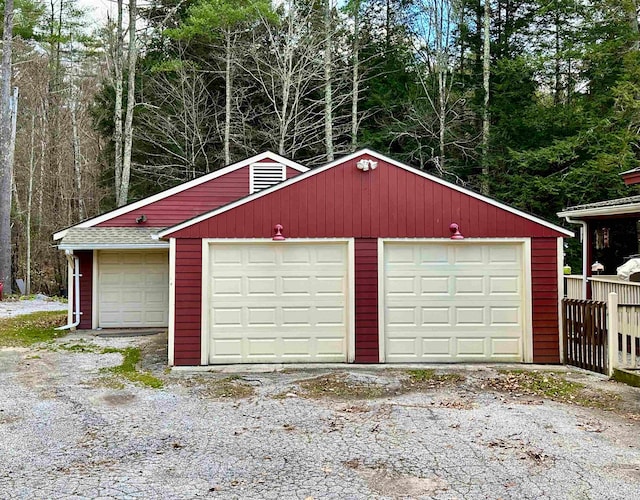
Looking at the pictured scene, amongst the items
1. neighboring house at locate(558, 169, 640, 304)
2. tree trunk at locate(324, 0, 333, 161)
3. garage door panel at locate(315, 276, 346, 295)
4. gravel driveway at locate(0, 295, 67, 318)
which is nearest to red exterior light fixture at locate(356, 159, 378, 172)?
garage door panel at locate(315, 276, 346, 295)

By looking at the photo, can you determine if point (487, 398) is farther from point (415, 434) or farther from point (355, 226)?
point (355, 226)

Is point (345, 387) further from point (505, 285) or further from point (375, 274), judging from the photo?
point (505, 285)

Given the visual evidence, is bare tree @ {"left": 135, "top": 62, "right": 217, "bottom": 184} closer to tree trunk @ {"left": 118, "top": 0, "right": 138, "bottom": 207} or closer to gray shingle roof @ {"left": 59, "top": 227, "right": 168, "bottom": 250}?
tree trunk @ {"left": 118, "top": 0, "right": 138, "bottom": 207}

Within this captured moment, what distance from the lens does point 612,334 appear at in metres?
7.23

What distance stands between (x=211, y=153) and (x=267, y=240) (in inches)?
539

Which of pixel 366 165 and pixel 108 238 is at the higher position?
pixel 366 165

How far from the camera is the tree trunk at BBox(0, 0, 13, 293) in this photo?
760 inches

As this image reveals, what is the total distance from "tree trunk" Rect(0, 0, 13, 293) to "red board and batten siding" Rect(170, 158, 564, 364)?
15.5 meters

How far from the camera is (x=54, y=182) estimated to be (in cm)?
2541

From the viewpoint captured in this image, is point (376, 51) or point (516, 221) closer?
point (516, 221)

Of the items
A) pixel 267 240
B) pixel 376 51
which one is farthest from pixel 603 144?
pixel 267 240

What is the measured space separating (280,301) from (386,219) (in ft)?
6.65

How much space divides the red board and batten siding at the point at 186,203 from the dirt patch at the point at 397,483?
31.4 ft

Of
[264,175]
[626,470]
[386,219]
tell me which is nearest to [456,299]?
[386,219]
